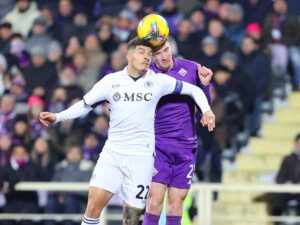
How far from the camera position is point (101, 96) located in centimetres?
1181

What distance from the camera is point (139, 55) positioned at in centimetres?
1177

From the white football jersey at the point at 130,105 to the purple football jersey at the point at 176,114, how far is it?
0.63m

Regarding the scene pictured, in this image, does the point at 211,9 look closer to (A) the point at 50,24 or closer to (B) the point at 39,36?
(A) the point at 50,24

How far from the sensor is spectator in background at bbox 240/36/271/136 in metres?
18.6

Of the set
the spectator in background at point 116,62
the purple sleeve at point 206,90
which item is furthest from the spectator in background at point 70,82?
the purple sleeve at point 206,90

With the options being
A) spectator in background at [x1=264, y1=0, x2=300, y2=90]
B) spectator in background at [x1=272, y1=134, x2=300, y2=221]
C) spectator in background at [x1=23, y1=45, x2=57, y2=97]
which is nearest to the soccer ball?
spectator in background at [x1=272, y1=134, x2=300, y2=221]

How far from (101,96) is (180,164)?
1262mm

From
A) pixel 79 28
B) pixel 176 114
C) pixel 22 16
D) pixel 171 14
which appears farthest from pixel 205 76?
pixel 22 16

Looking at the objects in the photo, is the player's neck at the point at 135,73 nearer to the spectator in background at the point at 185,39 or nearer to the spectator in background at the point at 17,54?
the spectator in background at the point at 185,39

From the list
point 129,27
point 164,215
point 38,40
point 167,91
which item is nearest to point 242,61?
point 129,27

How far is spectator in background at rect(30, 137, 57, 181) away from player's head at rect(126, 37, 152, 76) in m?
5.85

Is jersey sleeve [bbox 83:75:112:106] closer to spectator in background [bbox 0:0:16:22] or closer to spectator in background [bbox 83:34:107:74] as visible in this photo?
spectator in background [bbox 83:34:107:74]

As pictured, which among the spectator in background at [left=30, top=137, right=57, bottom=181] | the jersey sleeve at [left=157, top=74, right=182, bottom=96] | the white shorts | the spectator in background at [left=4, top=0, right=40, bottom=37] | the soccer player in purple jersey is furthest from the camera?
the spectator in background at [left=4, top=0, right=40, bottom=37]

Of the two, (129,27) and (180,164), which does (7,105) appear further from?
(180,164)
